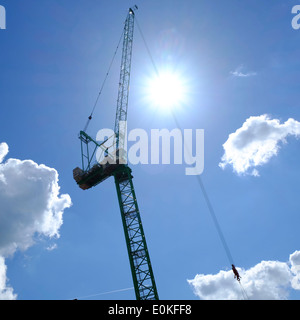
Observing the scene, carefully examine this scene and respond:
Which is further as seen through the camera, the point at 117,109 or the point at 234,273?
the point at 117,109
